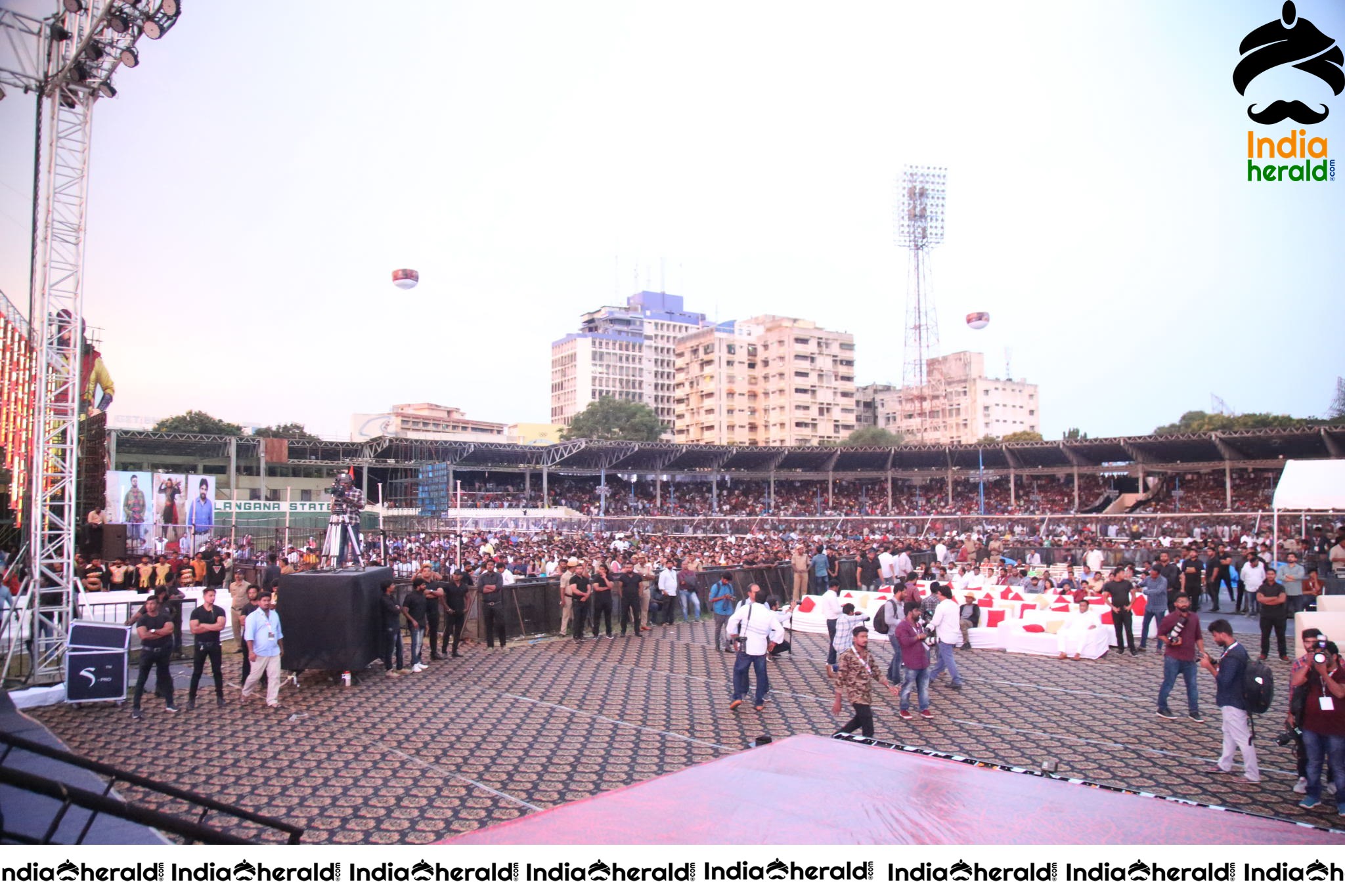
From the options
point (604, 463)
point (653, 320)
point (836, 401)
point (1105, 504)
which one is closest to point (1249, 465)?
point (1105, 504)

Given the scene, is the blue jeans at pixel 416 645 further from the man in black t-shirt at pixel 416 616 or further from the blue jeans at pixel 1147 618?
the blue jeans at pixel 1147 618

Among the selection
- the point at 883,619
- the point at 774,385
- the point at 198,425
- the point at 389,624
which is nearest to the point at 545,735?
the point at 389,624

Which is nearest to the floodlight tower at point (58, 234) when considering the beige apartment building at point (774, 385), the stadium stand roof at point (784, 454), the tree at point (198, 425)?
the stadium stand roof at point (784, 454)

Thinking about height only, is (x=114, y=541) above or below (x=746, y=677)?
above

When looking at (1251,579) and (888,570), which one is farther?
(888,570)

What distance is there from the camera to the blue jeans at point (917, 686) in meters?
9.05

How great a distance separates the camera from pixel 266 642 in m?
9.56

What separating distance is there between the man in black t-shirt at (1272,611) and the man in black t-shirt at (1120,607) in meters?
1.71

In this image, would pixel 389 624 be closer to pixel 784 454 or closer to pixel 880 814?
pixel 880 814

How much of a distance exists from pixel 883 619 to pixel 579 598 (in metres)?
6.24

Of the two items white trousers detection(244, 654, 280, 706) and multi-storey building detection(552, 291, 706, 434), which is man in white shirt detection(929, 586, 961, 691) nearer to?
white trousers detection(244, 654, 280, 706)

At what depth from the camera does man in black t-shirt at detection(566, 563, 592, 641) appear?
15062mm

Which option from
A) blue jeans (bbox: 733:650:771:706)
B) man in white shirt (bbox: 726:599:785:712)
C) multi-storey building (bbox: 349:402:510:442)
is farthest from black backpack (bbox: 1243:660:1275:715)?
multi-storey building (bbox: 349:402:510:442)
